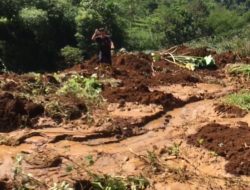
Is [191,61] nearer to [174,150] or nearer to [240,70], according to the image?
[240,70]

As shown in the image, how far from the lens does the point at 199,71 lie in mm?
14336

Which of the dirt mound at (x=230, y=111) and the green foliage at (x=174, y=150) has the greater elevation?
the dirt mound at (x=230, y=111)

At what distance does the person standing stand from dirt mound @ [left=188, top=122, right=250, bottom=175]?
5.43 m

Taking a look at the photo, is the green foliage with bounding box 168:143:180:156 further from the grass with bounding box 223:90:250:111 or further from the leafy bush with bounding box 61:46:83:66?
the leafy bush with bounding box 61:46:83:66

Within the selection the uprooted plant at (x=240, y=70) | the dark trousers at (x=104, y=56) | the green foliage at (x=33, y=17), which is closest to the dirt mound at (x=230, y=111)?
the uprooted plant at (x=240, y=70)

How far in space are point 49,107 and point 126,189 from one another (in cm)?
282

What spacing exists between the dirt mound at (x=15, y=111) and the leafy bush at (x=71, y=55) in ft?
68.2

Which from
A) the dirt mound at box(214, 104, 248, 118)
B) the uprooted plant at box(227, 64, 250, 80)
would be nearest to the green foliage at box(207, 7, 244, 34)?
the uprooted plant at box(227, 64, 250, 80)

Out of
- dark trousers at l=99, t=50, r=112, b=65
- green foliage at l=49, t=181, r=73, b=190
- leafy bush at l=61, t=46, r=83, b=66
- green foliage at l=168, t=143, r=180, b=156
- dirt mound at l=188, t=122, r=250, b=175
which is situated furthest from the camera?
leafy bush at l=61, t=46, r=83, b=66

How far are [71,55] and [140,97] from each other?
20.1 metres

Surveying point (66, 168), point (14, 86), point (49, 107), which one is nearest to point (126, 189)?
point (66, 168)

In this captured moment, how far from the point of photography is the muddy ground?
6902 mm

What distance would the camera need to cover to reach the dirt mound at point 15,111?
27.6 ft

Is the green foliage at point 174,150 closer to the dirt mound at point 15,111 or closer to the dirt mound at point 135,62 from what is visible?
the dirt mound at point 15,111
